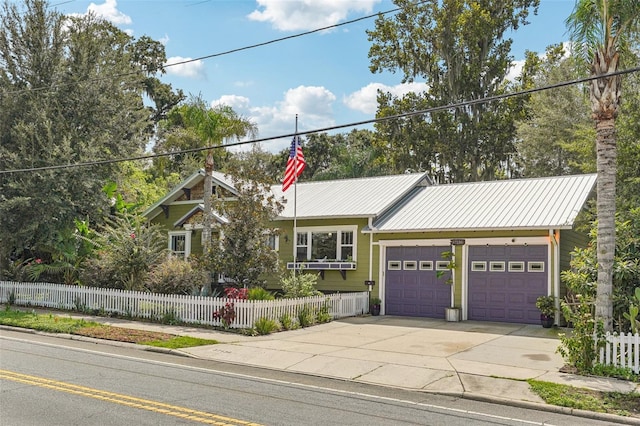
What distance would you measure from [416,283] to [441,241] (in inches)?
73.0

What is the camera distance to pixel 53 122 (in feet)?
80.8

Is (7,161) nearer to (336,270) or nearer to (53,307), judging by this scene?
(53,307)

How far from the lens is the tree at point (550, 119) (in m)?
34.4

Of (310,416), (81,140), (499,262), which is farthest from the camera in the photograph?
(81,140)

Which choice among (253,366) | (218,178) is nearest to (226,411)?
(253,366)

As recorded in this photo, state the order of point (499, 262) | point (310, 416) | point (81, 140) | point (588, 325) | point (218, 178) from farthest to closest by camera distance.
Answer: point (218, 178) < point (81, 140) < point (499, 262) < point (588, 325) < point (310, 416)

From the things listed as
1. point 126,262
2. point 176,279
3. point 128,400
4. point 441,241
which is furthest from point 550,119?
point 128,400

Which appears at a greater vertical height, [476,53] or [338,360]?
[476,53]

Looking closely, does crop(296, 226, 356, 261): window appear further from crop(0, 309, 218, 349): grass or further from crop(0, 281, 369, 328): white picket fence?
crop(0, 309, 218, 349): grass

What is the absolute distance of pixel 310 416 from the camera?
7965 mm

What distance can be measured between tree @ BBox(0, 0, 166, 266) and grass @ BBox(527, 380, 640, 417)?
64.8 feet

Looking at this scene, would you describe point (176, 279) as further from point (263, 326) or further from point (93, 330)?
point (263, 326)

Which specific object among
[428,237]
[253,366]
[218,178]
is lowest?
[253,366]

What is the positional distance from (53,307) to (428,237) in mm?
14000
